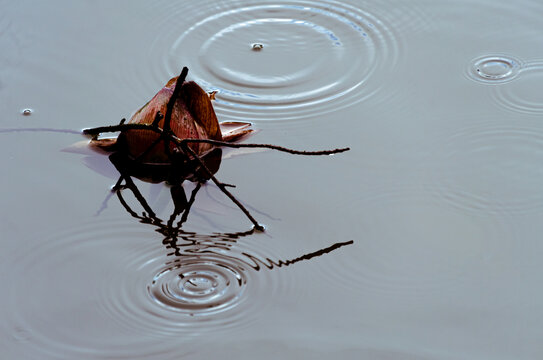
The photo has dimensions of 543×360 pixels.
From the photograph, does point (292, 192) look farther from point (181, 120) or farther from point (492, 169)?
point (492, 169)

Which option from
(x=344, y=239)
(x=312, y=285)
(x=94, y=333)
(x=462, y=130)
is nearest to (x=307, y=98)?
(x=462, y=130)

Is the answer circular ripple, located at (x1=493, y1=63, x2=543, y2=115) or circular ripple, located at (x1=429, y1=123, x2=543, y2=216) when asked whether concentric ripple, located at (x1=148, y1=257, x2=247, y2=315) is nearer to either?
circular ripple, located at (x1=429, y1=123, x2=543, y2=216)

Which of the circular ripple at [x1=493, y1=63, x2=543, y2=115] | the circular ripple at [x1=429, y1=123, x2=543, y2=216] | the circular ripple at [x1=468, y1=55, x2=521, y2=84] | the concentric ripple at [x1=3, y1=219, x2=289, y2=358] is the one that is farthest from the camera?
the circular ripple at [x1=468, y1=55, x2=521, y2=84]

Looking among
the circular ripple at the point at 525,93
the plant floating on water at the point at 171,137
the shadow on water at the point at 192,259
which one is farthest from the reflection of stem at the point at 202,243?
the circular ripple at the point at 525,93

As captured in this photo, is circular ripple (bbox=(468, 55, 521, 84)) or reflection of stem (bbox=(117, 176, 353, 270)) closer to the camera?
reflection of stem (bbox=(117, 176, 353, 270))

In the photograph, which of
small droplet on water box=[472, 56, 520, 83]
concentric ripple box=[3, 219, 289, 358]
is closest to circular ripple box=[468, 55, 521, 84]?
small droplet on water box=[472, 56, 520, 83]

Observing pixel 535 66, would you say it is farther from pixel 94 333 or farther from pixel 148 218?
pixel 94 333

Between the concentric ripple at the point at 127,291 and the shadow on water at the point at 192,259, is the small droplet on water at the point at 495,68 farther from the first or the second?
the concentric ripple at the point at 127,291

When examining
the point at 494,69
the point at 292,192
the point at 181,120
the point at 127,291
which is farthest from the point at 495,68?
the point at 127,291
